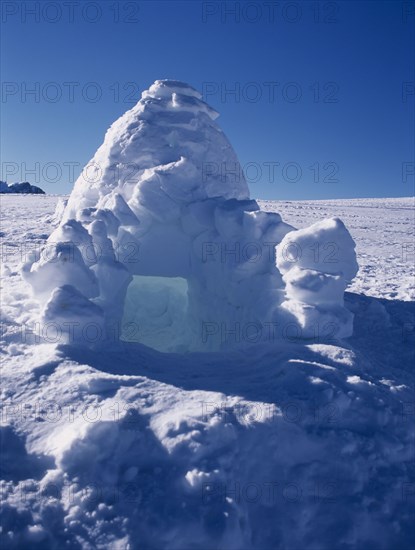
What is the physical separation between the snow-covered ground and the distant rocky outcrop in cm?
3595

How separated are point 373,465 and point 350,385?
30.6 inches

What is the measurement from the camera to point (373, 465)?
11.7ft

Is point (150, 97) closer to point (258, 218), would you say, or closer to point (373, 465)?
point (258, 218)

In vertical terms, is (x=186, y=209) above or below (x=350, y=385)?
above

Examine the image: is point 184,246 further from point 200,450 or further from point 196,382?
point 200,450

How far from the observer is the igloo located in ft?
17.2

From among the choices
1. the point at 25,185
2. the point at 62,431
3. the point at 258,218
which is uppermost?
the point at 25,185

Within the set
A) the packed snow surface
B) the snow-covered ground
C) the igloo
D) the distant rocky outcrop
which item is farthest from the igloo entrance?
the distant rocky outcrop

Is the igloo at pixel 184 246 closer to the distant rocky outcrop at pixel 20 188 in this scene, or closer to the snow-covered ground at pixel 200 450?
the snow-covered ground at pixel 200 450

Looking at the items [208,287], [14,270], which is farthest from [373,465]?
[14,270]

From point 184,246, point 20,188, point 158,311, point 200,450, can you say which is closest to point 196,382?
point 200,450

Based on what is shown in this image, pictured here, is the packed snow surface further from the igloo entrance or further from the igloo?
the igloo entrance

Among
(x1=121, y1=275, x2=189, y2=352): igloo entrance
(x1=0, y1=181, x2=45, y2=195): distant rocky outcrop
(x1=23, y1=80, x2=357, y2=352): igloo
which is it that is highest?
(x1=0, y1=181, x2=45, y2=195): distant rocky outcrop

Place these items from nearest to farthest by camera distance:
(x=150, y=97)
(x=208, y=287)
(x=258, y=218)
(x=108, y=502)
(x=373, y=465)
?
(x=108, y=502), (x=373, y=465), (x=258, y=218), (x=208, y=287), (x=150, y=97)
